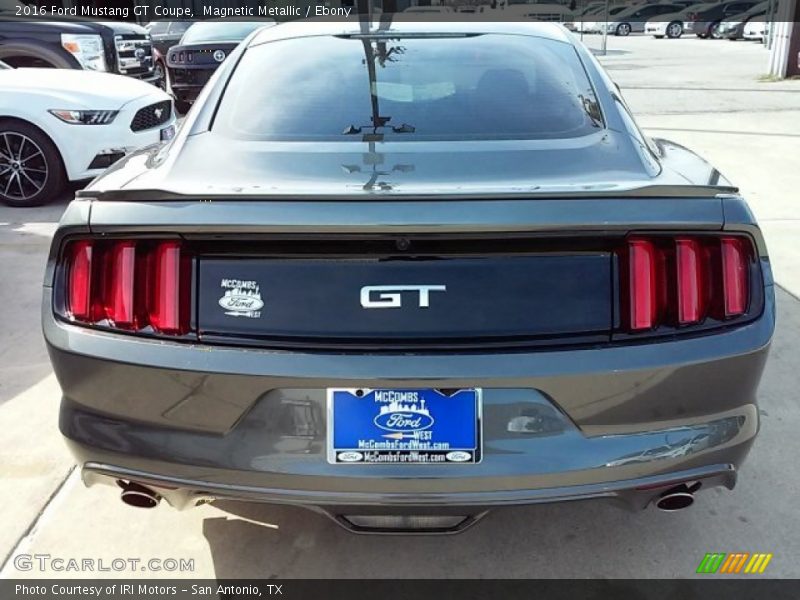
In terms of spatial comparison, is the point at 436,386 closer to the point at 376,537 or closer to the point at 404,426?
the point at 404,426

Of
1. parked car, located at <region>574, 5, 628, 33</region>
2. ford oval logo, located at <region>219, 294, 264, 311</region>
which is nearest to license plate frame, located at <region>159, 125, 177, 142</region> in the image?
ford oval logo, located at <region>219, 294, 264, 311</region>

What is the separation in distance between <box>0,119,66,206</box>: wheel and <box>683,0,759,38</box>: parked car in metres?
34.8

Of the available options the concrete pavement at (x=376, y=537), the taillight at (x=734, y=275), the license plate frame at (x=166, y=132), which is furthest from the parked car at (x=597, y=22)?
the taillight at (x=734, y=275)

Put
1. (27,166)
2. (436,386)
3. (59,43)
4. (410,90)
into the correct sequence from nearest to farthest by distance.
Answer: (436,386) → (410,90) → (27,166) → (59,43)

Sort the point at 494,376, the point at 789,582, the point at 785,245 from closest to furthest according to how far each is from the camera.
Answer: the point at 494,376 → the point at 789,582 → the point at 785,245

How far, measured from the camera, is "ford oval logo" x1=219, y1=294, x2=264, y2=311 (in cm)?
194

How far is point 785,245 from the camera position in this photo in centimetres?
561

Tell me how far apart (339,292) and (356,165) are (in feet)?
1.42

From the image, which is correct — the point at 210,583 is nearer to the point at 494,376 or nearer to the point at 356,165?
the point at 494,376

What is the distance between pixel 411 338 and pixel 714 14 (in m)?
39.0

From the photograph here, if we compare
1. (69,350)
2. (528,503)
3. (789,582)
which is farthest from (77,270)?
(789,582)

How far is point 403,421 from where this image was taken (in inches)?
74.5

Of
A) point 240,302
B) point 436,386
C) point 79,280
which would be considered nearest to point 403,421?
point 436,386

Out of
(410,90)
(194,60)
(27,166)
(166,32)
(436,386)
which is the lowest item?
(27,166)
